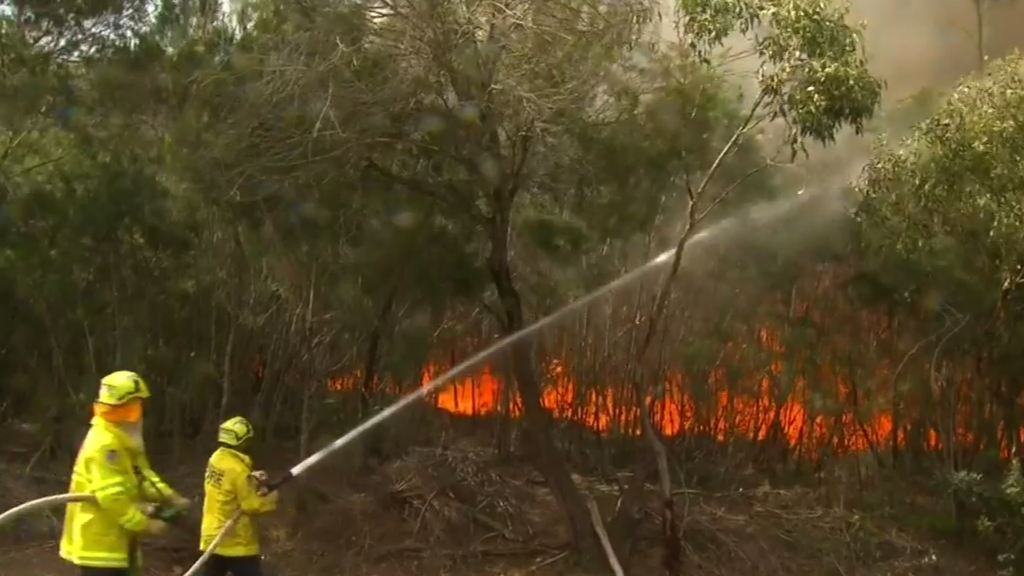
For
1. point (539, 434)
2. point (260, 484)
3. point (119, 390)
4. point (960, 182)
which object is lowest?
point (260, 484)

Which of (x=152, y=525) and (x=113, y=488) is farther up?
(x=113, y=488)

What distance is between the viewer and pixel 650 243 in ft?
31.3

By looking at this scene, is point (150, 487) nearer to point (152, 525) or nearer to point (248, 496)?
point (152, 525)

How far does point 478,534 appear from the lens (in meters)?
9.79

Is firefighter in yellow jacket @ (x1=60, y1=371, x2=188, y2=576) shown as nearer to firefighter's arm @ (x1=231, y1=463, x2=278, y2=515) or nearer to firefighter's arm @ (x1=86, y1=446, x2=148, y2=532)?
firefighter's arm @ (x1=86, y1=446, x2=148, y2=532)

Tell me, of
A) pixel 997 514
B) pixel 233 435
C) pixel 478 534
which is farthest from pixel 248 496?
pixel 997 514

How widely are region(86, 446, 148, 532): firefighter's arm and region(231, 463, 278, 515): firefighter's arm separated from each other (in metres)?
1.07

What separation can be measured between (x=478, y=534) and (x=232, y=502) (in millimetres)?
3742

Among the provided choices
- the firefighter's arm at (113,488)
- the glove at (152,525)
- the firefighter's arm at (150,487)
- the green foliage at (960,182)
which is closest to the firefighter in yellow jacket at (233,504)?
the firefighter's arm at (150,487)

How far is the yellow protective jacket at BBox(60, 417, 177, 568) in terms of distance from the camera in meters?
5.22

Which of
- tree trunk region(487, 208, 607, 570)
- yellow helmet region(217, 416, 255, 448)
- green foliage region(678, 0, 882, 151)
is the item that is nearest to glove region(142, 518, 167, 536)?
yellow helmet region(217, 416, 255, 448)

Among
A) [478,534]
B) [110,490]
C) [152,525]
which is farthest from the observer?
[478,534]

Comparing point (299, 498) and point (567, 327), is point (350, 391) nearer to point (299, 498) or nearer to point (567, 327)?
point (299, 498)

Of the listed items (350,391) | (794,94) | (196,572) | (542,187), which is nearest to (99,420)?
(196,572)
